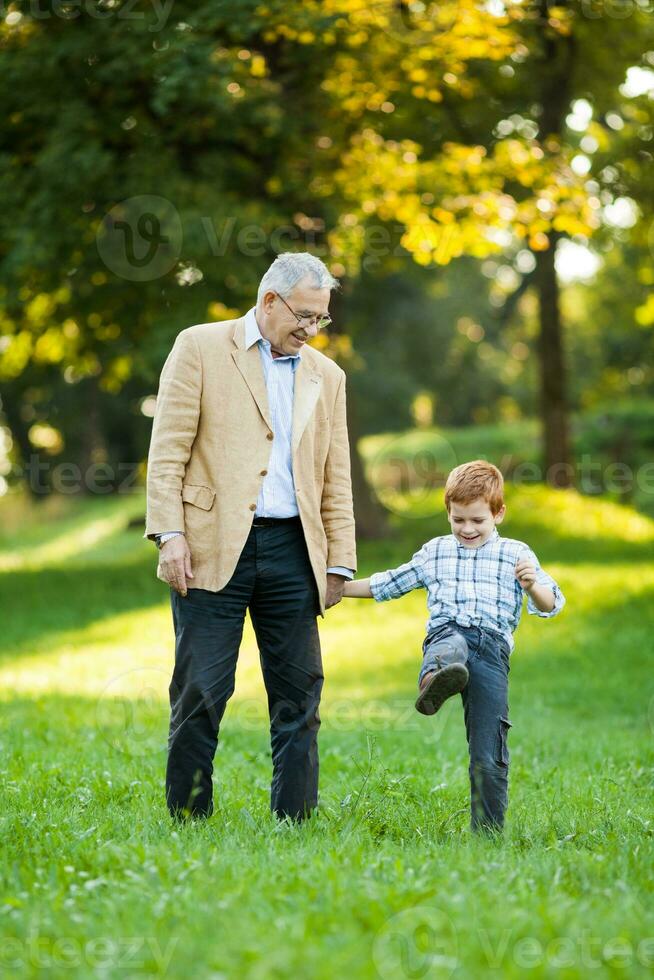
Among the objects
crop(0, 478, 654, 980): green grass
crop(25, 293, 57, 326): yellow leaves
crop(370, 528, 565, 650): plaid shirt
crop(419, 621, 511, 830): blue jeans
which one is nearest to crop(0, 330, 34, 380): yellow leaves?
crop(25, 293, 57, 326): yellow leaves

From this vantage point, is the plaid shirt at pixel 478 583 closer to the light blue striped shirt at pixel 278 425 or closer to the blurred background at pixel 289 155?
the light blue striped shirt at pixel 278 425

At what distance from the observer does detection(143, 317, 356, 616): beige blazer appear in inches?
186

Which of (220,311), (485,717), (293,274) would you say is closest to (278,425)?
(293,274)

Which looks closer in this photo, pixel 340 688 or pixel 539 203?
pixel 340 688

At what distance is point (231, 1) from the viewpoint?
1286 cm

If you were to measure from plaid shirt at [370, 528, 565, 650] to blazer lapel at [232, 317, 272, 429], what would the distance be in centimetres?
80

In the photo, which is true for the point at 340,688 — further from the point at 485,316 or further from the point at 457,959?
the point at 485,316

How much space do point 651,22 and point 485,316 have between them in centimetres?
2349

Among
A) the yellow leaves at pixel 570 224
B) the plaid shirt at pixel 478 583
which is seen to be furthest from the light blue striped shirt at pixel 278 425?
the yellow leaves at pixel 570 224

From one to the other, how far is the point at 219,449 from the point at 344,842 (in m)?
1.56

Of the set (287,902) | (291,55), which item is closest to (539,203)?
(291,55)

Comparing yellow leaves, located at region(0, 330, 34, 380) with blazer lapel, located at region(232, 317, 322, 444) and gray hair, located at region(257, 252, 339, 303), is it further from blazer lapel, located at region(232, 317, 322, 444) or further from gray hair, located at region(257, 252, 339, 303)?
gray hair, located at region(257, 252, 339, 303)

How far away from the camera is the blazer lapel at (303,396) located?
4871 millimetres

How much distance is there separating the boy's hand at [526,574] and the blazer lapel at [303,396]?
3.27 ft
